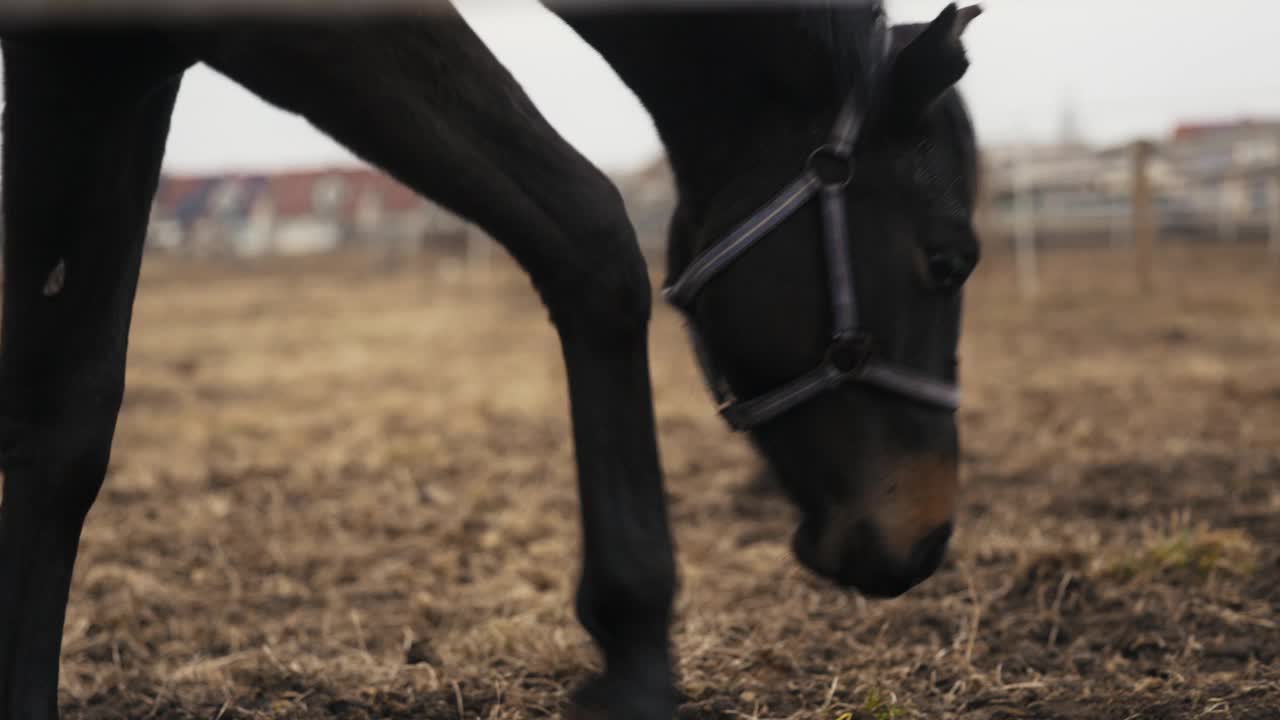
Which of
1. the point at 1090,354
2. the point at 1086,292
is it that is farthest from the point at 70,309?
the point at 1086,292

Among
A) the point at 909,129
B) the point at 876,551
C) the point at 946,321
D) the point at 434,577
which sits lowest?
the point at 434,577

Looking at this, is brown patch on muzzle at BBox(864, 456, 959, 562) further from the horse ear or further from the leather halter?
the horse ear

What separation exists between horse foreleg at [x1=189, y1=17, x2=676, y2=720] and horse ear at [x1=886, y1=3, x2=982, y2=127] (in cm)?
42

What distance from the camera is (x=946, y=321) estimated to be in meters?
1.71

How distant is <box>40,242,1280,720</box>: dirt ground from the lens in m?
2.30

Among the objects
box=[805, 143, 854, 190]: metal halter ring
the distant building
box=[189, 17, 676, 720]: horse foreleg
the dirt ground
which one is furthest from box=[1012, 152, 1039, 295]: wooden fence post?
the distant building

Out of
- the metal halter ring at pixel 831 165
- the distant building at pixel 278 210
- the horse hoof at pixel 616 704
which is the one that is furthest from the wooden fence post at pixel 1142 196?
the distant building at pixel 278 210

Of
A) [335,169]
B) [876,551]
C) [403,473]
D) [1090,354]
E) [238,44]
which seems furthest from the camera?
[335,169]

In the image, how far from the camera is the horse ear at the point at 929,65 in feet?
5.21

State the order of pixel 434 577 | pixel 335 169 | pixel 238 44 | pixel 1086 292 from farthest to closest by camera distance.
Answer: pixel 335 169 < pixel 1086 292 < pixel 434 577 < pixel 238 44

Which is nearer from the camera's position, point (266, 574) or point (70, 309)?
point (70, 309)

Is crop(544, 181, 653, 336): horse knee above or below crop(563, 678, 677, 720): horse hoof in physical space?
above

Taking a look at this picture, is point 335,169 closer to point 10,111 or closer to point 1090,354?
point 1090,354

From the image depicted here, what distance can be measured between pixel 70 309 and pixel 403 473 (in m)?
3.12
